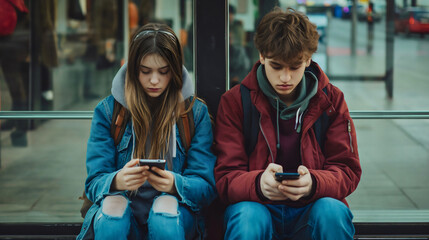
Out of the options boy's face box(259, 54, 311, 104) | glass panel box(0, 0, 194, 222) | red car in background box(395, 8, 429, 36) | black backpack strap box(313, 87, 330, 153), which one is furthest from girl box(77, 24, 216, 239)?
red car in background box(395, 8, 429, 36)

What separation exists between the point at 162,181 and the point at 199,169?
0.84 ft

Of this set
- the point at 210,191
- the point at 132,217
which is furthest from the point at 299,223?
the point at 132,217

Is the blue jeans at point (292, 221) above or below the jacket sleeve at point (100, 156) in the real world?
below

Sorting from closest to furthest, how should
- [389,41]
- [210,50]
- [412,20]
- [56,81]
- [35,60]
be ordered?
[210,50] → [35,60] → [56,81] → [412,20] → [389,41]

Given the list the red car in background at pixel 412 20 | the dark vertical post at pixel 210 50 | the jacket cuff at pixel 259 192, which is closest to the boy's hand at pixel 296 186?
the jacket cuff at pixel 259 192

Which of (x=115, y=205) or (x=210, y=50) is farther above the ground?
(x=210, y=50)

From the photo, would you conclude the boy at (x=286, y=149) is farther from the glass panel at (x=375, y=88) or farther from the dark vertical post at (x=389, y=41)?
the dark vertical post at (x=389, y=41)

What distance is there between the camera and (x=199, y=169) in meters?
2.63

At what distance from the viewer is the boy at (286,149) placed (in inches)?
93.3

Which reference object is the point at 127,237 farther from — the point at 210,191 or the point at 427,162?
the point at 427,162

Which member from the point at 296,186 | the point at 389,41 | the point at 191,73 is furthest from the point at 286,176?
the point at 389,41

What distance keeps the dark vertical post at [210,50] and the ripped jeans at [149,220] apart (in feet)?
2.54

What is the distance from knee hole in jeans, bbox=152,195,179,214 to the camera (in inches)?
94.5

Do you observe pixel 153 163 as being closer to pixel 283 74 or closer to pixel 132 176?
pixel 132 176
